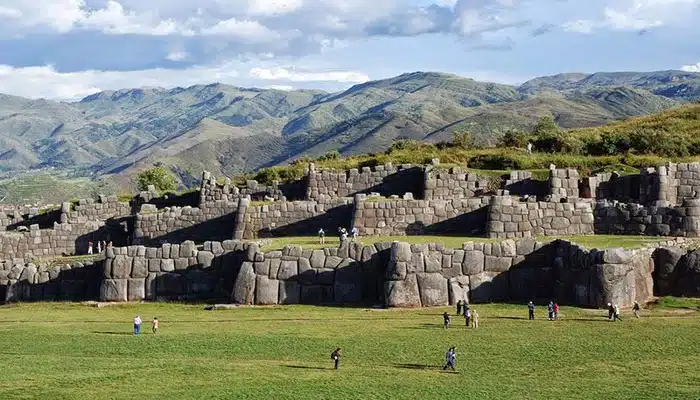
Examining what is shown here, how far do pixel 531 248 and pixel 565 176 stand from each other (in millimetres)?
12559

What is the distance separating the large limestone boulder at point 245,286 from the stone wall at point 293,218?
9.41m

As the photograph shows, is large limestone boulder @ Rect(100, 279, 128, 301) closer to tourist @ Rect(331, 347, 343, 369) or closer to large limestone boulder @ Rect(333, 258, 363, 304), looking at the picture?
large limestone boulder @ Rect(333, 258, 363, 304)

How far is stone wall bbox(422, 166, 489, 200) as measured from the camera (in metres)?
45.3

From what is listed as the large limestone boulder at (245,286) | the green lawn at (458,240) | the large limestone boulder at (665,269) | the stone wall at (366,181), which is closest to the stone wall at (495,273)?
the large limestone boulder at (665,269)

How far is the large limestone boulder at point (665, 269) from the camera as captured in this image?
29.2 m

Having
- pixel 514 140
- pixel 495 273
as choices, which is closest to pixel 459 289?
pixel 495 273

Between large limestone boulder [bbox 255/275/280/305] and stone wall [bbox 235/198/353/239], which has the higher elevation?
stone wall [bbox 235/198/353/239]

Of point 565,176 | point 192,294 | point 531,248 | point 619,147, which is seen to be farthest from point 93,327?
point 619,147

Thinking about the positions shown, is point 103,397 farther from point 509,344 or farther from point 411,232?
point 411,232

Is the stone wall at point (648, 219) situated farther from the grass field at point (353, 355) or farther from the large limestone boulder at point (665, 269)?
the grass field at point (353, 355)

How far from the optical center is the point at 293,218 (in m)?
41.3

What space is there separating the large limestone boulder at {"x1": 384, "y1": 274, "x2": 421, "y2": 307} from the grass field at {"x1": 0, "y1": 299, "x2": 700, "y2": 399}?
652mm

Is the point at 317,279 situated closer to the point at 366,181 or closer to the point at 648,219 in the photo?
the point at 648,219

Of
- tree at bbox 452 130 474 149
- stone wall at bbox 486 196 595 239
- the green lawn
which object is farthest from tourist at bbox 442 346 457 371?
tree at bbox 452 130 474 149
